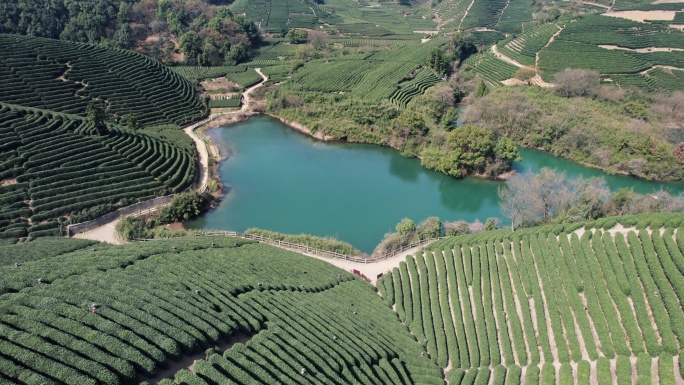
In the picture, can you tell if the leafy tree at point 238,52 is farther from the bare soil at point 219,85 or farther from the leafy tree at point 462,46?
the leafy tree at point 462,46

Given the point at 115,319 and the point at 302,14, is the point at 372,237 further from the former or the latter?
→ the point at 302,14

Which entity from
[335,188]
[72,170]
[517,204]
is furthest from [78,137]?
[517,204]

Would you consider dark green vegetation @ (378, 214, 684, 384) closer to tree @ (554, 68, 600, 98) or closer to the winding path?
the winding path

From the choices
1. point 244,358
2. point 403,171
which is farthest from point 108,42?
point 244,358

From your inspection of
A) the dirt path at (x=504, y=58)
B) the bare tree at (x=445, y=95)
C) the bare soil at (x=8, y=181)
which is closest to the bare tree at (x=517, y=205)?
the bare tree at (x=445, y=95)

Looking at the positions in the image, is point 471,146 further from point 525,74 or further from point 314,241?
point 525,74

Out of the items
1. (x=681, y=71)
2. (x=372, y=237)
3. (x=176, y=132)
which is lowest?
(x=372, y=237)

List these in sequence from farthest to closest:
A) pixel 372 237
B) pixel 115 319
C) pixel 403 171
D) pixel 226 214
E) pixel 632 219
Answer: pixel 403 171 < pixel 226 214 < pixel 372 237 < pixel 632 219 < pixel 115 319
